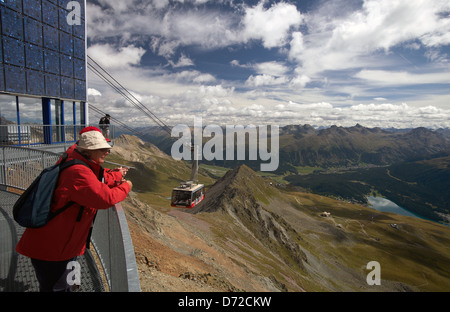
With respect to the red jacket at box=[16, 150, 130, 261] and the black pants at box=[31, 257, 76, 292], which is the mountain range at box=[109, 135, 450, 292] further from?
the red jacket at box=[16, 150, 130, 261]

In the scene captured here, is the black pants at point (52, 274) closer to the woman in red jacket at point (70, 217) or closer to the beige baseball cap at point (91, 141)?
the woman in red jacket at point (70, 217)

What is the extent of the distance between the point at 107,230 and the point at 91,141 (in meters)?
2.61

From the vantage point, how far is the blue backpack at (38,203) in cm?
397

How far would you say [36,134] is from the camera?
77.9ft

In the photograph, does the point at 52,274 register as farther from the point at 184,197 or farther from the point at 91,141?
the point at 184,197

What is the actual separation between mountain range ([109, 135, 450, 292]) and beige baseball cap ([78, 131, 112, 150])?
8765 millimetres

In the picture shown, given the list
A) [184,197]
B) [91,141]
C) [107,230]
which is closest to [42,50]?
[184,197]

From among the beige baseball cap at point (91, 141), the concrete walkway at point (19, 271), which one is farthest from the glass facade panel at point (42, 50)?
the beige baseball cap at point (91, 141)

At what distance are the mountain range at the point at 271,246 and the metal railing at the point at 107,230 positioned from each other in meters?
5.56

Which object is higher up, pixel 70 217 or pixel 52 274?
pixel 70 217

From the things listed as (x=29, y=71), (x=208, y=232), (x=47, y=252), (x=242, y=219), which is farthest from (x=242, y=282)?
(x=242, y=219)
